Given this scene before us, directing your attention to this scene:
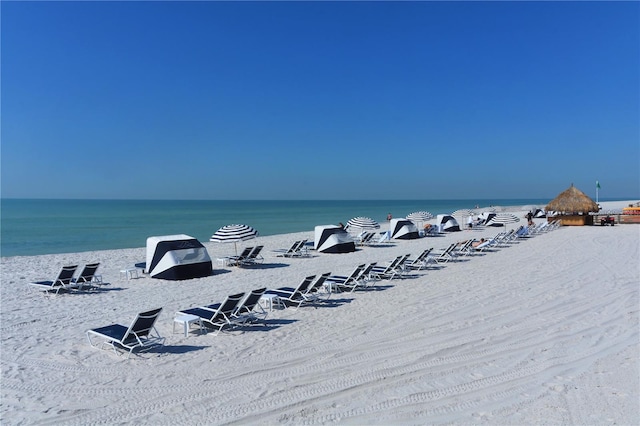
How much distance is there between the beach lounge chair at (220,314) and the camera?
6228 mm

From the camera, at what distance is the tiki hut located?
79.9ft

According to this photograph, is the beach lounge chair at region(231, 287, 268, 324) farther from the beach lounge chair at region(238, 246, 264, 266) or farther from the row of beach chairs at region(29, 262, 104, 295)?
the beach lounge chair at region(238, 246, 264, 266)

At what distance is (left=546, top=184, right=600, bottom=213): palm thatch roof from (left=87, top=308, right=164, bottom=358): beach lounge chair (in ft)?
80.3

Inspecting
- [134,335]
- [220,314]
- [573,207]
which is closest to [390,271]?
[220,314]

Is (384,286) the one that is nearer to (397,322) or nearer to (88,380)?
(397,322)

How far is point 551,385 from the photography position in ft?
14.3

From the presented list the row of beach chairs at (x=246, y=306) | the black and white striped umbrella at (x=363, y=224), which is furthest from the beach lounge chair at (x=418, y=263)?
the black and white striped umbrella at (x=363, y=224)

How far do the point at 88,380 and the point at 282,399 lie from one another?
2.05 m

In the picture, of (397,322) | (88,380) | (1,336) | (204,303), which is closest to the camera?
(88,380)

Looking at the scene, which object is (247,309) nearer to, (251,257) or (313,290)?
(313,290)

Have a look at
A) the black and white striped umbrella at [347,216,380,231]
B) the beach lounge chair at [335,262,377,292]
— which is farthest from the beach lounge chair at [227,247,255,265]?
the black and white striped umbrella at [347,216,380,231]

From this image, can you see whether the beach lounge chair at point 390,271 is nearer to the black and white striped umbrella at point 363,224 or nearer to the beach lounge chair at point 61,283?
the beach lounge chair at point 61,283

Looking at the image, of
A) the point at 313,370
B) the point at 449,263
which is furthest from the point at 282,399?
the point at 449,263

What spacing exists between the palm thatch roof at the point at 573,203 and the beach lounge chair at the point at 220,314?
919 inches
